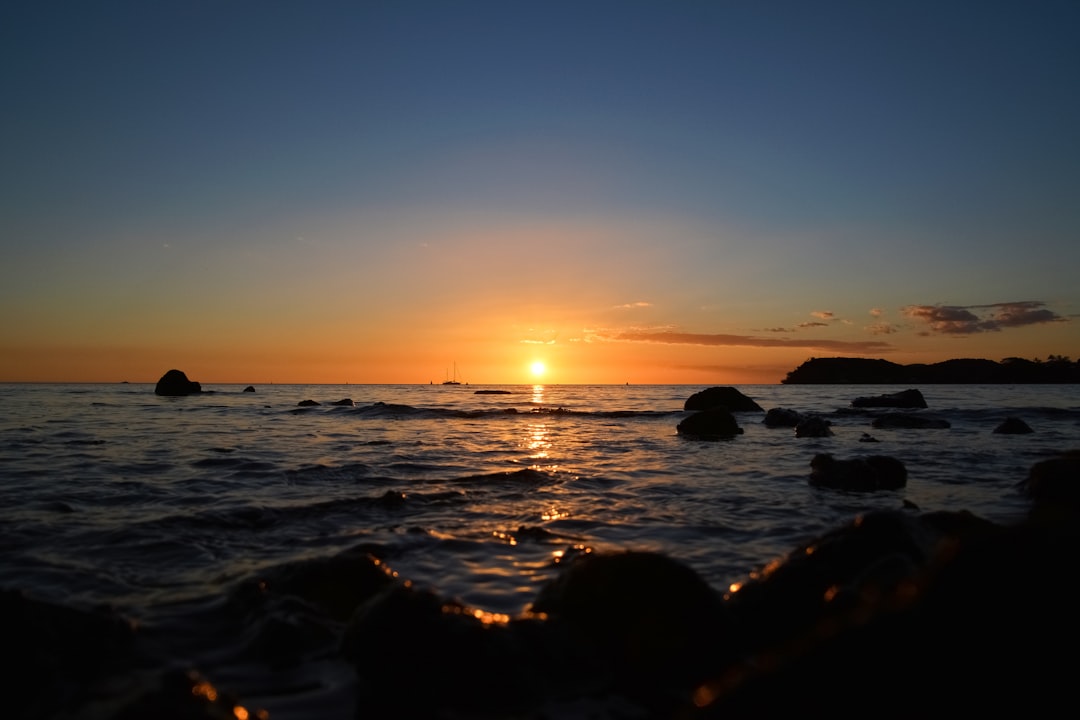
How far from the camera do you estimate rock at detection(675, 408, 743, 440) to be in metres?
23.0

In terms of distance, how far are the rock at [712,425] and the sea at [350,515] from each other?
3.06 m

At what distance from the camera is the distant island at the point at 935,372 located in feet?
342

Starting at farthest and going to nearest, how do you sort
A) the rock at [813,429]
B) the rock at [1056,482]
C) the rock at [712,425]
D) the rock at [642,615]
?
the rock at [712,425]
the rock at [813,429]
the rock at [1056,482]
the rock at [642,615]

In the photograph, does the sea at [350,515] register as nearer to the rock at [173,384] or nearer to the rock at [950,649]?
the rock at [950,649]

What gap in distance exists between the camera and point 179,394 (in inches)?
2346

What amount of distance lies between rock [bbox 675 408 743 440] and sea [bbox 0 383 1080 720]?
306 centimetres

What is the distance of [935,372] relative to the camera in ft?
391

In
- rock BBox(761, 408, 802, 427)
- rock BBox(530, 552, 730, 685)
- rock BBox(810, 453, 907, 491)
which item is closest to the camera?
rock BBox(530, 552, 730, 685)

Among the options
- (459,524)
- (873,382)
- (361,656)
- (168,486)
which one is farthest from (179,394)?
(873,382)

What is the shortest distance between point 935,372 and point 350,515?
446ft

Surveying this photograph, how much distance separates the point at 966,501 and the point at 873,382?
13471 centimetres

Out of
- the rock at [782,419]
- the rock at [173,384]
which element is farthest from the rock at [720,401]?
the rock at [173,384]

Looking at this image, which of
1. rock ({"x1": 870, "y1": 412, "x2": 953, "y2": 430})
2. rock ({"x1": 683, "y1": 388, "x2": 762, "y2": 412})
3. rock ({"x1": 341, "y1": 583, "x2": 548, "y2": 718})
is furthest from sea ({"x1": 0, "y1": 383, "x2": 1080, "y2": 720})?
rock ({"x1": 683, "y1": 388, "x2": 762, "y2": 412})

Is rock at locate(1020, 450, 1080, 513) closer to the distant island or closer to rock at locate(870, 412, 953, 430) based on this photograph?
rock at locate(870, 412, 953, 430)
